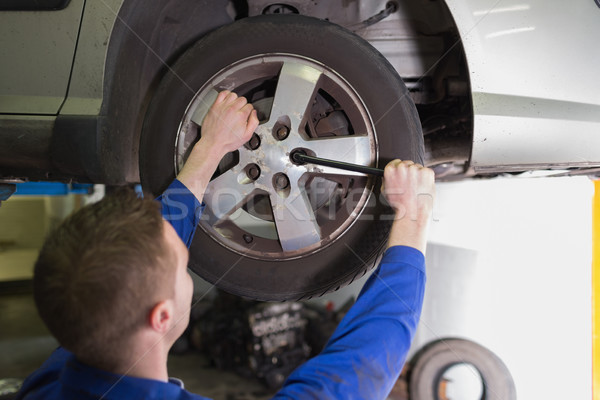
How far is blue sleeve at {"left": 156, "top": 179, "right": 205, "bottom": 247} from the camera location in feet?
3.23

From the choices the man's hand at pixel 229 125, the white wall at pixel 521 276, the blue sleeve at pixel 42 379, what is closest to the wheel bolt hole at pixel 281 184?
the man's hand at pixel 229 125

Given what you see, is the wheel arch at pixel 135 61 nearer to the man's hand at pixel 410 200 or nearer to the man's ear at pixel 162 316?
the man's ear at pixel 162 316

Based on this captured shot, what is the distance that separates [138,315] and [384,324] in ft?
1.28

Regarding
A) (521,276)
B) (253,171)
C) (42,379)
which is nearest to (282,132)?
(253,171)

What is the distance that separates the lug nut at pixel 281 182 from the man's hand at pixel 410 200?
273 millimetres

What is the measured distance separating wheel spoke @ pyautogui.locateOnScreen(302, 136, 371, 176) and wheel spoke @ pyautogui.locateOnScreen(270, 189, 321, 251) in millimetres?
122

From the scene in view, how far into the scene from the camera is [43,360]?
2.86 meters

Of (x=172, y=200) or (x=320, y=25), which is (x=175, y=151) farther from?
(x=320, y=25)

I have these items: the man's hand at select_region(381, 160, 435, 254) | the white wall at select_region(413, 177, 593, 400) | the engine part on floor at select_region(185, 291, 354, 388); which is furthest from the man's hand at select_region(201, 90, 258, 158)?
the engine part on floor at select_region(185, 291, 354, 388)

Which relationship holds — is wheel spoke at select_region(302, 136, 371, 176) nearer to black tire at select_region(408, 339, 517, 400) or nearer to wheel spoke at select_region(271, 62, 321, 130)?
wheel spoke at select_region(271, 62, 321, 130)

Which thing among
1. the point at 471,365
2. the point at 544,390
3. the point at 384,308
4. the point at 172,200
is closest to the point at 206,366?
the point at 471,365

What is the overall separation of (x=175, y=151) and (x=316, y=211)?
428 millimetres

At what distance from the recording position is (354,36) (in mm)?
1081

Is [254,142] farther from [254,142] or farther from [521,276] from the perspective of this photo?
[521,276]
